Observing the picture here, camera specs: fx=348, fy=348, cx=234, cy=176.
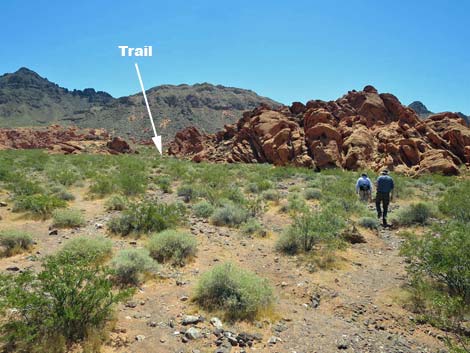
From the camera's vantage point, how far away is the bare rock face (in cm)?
4369

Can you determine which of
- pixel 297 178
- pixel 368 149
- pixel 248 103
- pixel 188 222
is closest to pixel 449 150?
pixel 368 149

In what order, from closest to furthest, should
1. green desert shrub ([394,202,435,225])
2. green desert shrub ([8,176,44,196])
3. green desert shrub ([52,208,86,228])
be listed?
green desert shrub ([52,208,86,228]), green desert shrub ([394,202,435,225]), green desert shrub ([8,176,44,196])

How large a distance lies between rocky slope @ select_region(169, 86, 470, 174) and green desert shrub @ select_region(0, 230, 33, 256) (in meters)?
23.3

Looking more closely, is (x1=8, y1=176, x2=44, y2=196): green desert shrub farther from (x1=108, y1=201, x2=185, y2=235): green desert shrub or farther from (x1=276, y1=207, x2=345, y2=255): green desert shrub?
(x1=276, y1=207, x2=345, y2=255): green desert shrub

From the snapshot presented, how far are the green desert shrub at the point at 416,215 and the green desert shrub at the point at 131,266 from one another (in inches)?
317

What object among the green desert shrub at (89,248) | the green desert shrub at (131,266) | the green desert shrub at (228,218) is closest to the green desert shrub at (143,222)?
the green desert shrub at (228,218)

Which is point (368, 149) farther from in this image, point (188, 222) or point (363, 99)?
point (188, 222)

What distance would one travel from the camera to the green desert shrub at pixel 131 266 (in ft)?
19.6

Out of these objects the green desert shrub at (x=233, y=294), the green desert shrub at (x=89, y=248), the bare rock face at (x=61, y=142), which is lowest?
the green desert shrub at (x=233, y=294)

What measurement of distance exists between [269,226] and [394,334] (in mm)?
5643

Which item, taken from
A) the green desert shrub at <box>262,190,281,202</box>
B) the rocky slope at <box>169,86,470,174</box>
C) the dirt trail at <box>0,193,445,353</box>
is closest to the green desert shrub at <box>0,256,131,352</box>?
the dirt trail at <box>0,193,445,353</box>

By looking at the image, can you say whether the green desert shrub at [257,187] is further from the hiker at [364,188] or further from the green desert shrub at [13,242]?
the green desert shrub at [13,242]

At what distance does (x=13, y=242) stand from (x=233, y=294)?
503 cm

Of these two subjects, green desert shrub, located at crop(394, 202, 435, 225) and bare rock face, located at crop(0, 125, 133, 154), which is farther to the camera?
bare rock face, located at crop(0, 125, 133, 154)
